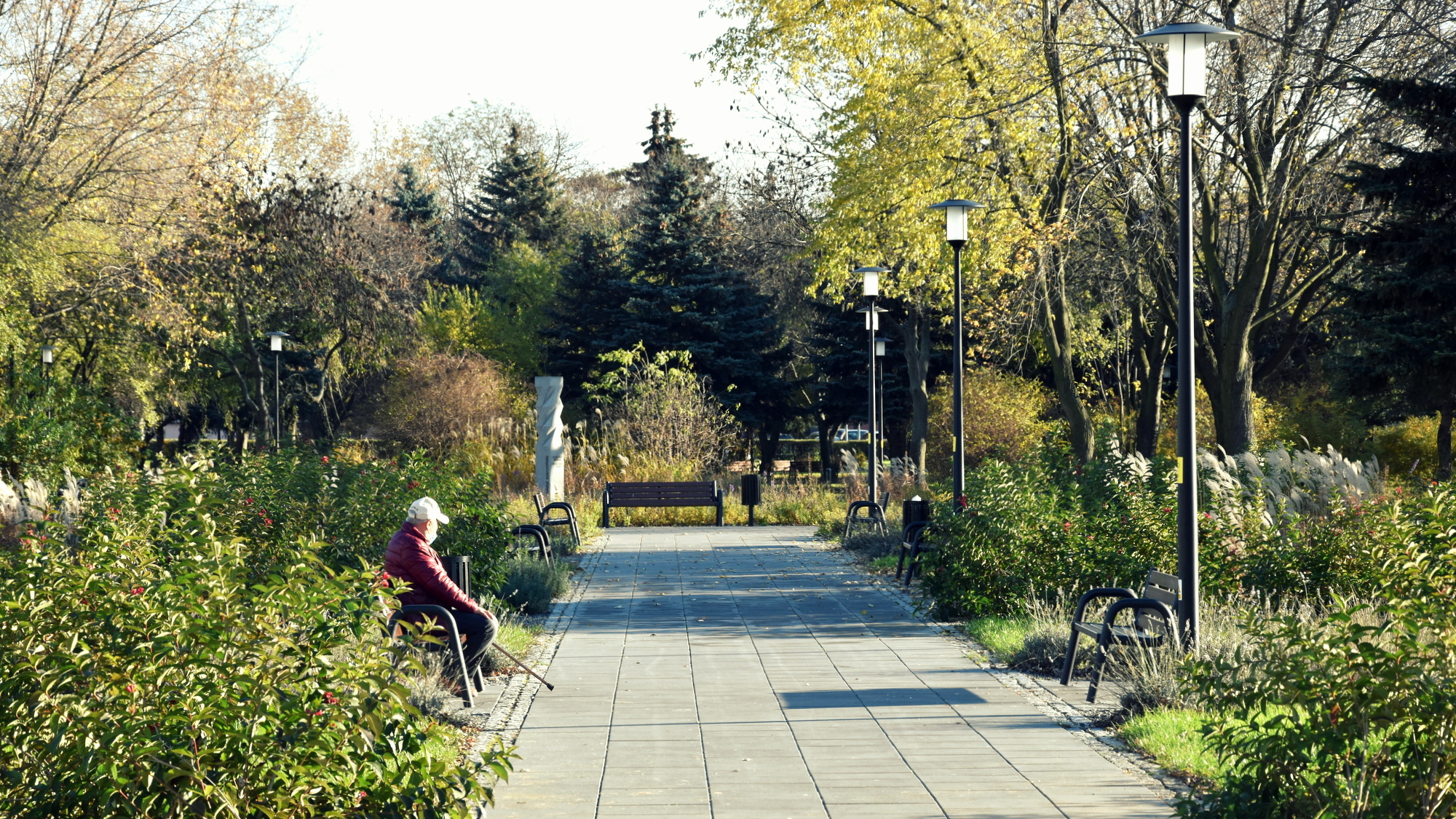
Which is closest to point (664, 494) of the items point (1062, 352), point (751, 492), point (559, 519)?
→ point (751, 492)

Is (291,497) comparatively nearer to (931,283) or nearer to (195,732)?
(195,732)

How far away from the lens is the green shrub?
Result: 1175cm

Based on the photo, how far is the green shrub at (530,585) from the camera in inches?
463

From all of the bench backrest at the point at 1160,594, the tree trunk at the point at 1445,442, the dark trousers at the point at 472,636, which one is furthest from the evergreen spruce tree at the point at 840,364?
the dark trousers at the point at 472,636

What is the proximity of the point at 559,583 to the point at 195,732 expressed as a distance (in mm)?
9164

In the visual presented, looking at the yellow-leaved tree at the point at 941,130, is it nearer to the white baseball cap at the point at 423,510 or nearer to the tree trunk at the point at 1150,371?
the tree trunk at the point at 1150,371

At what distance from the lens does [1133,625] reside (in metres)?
8.48

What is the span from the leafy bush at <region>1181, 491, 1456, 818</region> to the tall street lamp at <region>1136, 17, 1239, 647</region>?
3.20 meters

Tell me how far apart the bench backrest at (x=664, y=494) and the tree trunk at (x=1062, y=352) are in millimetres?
6274

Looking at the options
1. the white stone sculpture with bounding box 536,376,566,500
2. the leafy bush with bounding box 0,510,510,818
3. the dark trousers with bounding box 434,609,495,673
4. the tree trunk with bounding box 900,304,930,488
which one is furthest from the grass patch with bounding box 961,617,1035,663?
the tree trunk with bounding box 900,304,930,488

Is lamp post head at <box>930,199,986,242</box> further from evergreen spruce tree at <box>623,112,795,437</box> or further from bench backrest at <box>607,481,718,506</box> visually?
evergreen spruce tree at <box>623,112,795,437</box>

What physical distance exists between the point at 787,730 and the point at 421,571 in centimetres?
252

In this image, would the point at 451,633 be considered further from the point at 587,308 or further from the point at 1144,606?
the point at 587,308

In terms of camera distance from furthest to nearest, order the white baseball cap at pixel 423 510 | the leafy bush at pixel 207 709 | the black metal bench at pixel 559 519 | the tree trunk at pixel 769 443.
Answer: the tree trunk at pixel 769 443 < the black metal bench at pixel 559 519 < the white baseball cap at pixel 423 510 < the leafy bush at pixel 207 709
